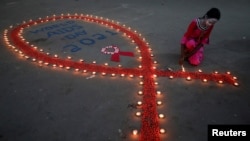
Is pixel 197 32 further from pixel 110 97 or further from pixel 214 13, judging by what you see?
pixel 110 97

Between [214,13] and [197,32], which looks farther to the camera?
[197,32]

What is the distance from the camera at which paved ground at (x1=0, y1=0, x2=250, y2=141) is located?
276 cm

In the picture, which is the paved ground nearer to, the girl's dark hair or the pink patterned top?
the pink patterned top

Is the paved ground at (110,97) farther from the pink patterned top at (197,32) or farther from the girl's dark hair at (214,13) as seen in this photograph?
the girl's dark hair at (214,13)

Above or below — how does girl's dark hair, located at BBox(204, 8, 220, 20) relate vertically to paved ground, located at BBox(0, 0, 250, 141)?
above

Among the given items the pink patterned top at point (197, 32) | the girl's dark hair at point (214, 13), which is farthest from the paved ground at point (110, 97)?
the girl's dark hair at point (214, 13)

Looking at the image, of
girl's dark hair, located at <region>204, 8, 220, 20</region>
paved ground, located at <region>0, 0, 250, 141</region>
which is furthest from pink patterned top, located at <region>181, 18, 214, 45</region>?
paved ground, located at <region>0, 0, 250, 141</region>

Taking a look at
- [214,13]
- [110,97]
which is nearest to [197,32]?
[214,13]

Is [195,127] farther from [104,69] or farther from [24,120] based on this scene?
[24,120]

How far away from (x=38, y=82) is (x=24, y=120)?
864 millimetres

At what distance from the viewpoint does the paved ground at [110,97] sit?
9.06 ft

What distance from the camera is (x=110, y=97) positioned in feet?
10.9

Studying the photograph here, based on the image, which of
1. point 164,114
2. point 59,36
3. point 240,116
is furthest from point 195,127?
point 59,36

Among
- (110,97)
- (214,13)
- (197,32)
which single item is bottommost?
(110,97)
